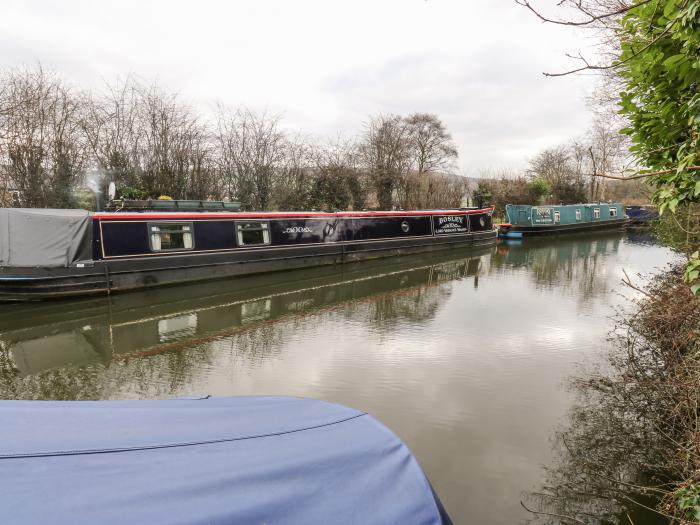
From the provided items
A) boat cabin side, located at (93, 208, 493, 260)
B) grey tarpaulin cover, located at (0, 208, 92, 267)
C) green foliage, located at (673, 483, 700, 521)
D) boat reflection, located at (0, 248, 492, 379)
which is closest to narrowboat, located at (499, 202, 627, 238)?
boat cabin side, located at (93, 208, 493, 260)

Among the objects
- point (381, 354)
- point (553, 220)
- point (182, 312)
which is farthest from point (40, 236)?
point (553, 220)

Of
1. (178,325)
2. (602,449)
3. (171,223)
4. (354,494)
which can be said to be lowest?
(602,449)

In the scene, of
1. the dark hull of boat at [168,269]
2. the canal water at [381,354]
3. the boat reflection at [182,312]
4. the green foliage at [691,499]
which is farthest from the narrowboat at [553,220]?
the green foliage at [691,499]

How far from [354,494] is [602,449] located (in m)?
3.17

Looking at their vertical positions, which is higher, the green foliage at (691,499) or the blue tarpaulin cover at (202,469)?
the blue tarpaulin cover at (202,469)

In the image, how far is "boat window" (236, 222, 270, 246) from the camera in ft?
35.6

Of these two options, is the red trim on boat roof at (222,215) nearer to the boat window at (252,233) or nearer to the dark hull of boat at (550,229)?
the boat window at (252,233)

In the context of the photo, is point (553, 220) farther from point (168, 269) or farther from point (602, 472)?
point (602, 472)

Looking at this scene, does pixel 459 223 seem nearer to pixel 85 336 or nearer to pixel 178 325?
pixel 178 325

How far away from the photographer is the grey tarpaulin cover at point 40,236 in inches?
301

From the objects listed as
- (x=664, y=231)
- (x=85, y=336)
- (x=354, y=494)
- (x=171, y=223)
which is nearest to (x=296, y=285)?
(x=171, y=223)

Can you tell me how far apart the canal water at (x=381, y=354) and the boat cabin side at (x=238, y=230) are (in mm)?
1004

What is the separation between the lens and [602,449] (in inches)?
143

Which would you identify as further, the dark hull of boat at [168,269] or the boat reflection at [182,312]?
the dark hull of boat at [168,269]
